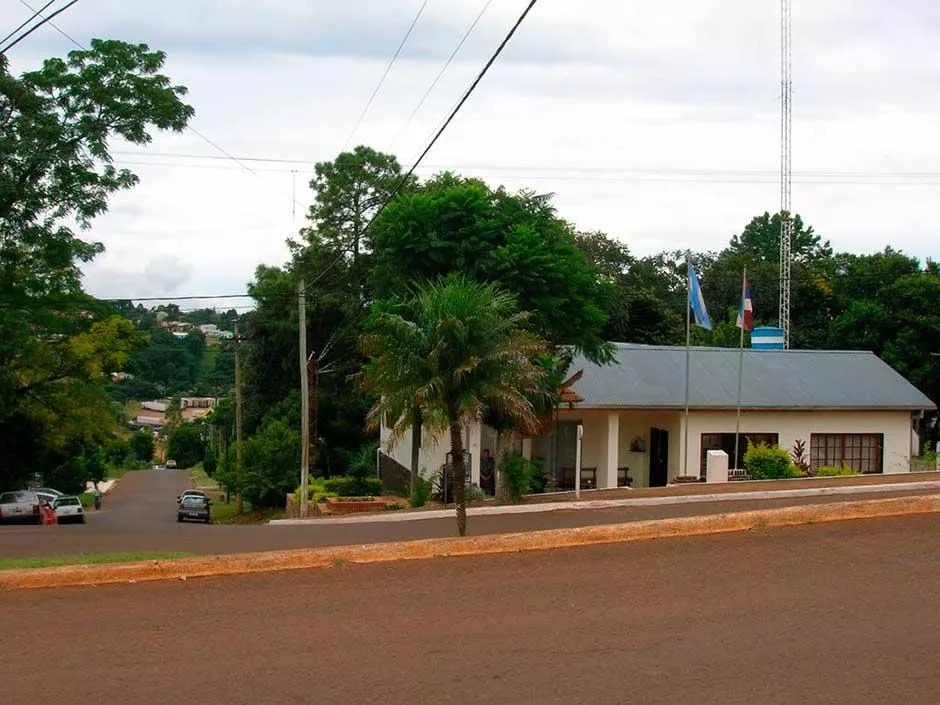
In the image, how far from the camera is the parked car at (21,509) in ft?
126

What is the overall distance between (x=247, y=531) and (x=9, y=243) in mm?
9625

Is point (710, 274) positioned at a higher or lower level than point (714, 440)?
higher

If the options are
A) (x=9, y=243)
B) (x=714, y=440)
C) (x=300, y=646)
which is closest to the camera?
(x=300, y=646)

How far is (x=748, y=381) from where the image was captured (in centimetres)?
3462

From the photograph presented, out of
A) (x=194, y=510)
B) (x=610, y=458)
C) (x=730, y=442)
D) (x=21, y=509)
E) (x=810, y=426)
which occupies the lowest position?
(x=194, y=510)

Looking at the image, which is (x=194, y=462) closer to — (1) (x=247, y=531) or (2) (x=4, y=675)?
(1) (x=247, y=531)

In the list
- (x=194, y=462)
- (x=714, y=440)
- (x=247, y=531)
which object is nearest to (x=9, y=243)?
(x=247, y=531)

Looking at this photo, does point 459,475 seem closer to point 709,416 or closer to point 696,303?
point 696,303

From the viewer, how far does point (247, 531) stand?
80.3 ft

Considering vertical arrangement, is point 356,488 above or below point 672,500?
below

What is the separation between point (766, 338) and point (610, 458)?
12.3 metres

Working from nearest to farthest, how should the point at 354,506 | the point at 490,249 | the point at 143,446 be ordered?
the point at 490,249 < the point at 354,506 < the point at 143,446

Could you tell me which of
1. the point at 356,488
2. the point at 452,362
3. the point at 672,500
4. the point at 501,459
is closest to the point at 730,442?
the point at 501,459

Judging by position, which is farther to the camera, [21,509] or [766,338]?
[766,338]
